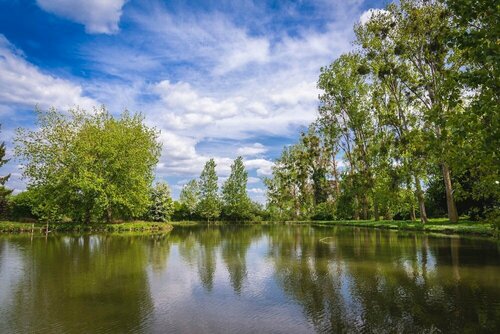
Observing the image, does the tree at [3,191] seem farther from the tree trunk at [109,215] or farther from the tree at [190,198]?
the tree at [190,198]

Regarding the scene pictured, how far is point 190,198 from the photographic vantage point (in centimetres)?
9550

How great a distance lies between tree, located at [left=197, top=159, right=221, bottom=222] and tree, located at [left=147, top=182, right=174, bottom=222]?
20.5 meters

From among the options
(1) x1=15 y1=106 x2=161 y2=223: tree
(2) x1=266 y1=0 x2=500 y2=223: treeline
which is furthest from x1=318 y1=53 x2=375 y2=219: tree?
(1) x1=15 y1=106 x2=161 y2=223: tree

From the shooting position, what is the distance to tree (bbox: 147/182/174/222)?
63981 millimetres

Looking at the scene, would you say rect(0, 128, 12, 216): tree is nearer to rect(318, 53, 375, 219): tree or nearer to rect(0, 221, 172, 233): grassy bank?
rect(0, 221, 172, 233): grassy bank

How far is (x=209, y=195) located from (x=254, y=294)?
80.7 m

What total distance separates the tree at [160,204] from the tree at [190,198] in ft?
71.9

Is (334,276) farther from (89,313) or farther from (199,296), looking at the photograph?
(89,313)

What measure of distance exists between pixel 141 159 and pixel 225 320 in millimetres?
43123

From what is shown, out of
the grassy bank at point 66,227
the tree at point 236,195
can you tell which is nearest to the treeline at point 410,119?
the tree at point 236,195

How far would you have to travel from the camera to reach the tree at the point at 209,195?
89500mm

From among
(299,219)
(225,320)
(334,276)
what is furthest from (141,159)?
(299,219)

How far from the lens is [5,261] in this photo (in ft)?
59.0

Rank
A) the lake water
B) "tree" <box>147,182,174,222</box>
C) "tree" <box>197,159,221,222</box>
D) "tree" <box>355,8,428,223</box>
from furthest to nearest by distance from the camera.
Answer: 1. "tree" <box>197,159,221,222</box>
2. "tree" <box>147,182,174,222</box>
3. "tree" <box>355,8,428,223</box>
4. the lake water
